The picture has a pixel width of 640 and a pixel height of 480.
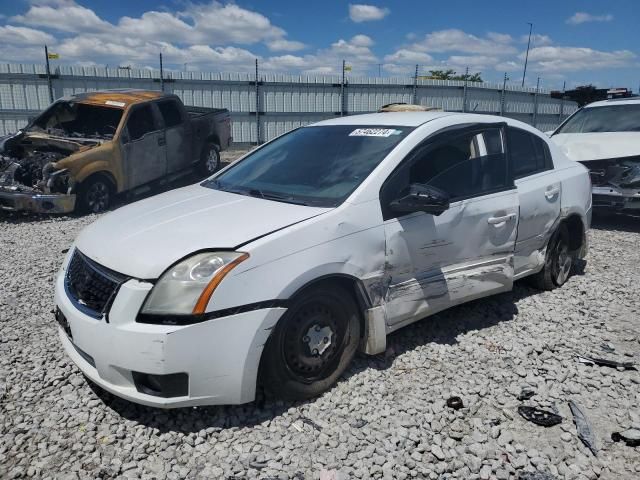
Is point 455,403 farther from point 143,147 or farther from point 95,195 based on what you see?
point 143,147

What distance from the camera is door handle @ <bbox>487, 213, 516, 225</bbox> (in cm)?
392

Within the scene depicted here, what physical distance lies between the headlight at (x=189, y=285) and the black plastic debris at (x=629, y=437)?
2.27 metres

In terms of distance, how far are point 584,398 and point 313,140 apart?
2.63 metres

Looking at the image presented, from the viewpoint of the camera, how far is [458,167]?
3.84m

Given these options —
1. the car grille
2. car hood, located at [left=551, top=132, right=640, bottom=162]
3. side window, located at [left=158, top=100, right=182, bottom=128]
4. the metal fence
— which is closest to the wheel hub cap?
the car grille

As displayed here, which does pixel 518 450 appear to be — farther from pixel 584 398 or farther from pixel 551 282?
pixel 551 282

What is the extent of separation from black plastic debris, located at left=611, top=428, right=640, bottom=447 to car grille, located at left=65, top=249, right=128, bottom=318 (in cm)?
282

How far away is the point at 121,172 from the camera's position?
28.5ft

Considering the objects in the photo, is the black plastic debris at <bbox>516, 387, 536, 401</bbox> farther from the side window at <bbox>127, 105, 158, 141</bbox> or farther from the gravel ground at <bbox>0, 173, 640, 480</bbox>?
the side window at <bbox>127, 105, 158, 141</bbox>

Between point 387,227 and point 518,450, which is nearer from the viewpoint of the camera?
point 518,450

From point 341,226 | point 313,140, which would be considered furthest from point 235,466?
point 313,140

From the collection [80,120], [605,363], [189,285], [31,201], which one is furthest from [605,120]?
[31,201]

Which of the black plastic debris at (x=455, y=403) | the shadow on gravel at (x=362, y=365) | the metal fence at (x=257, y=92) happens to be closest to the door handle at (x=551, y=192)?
the shadow on gravel at (x=362, y=365)

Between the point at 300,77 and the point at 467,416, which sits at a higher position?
the point at 300,77
